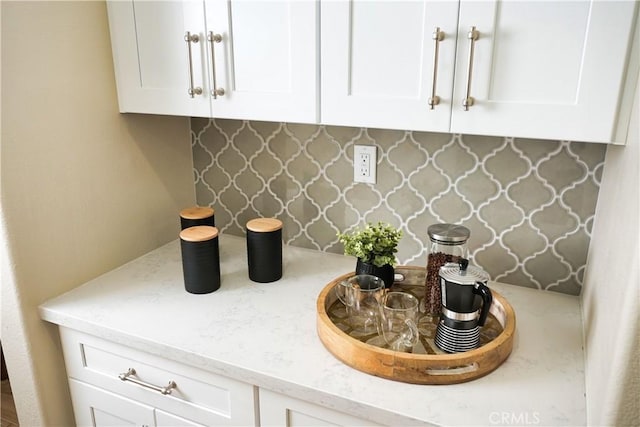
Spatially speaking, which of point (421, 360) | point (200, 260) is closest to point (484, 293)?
point (421, 360)

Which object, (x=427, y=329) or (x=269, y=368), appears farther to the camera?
(x=427, y=329)

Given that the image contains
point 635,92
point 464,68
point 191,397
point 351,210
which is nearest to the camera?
point 635,92

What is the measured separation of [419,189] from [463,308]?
512 mm

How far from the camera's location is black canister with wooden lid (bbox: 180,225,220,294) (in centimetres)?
138

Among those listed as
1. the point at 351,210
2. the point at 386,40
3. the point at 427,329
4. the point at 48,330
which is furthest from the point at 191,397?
the point at 386,40

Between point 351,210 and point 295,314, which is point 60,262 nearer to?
point 295,314

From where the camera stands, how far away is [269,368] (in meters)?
1.09

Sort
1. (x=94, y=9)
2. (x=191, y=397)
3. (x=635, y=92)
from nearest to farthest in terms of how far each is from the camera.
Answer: (x=635, y=92) < (x=191, y=397) < (x=94, y=9)

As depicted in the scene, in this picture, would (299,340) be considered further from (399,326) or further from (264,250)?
(264,250)

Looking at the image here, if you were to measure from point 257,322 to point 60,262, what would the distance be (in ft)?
2.06

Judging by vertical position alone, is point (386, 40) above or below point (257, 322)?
above

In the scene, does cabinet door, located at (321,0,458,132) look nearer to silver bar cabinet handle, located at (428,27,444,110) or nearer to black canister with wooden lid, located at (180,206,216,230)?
silver bar cabinet handle, located at (428,27,444,110)

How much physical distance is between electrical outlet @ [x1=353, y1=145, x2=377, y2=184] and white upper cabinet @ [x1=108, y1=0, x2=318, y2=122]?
36cm

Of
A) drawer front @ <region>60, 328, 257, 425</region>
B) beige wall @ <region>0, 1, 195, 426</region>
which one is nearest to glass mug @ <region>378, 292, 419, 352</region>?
drawer front @ <region>60, 328, 257, 425</region>
